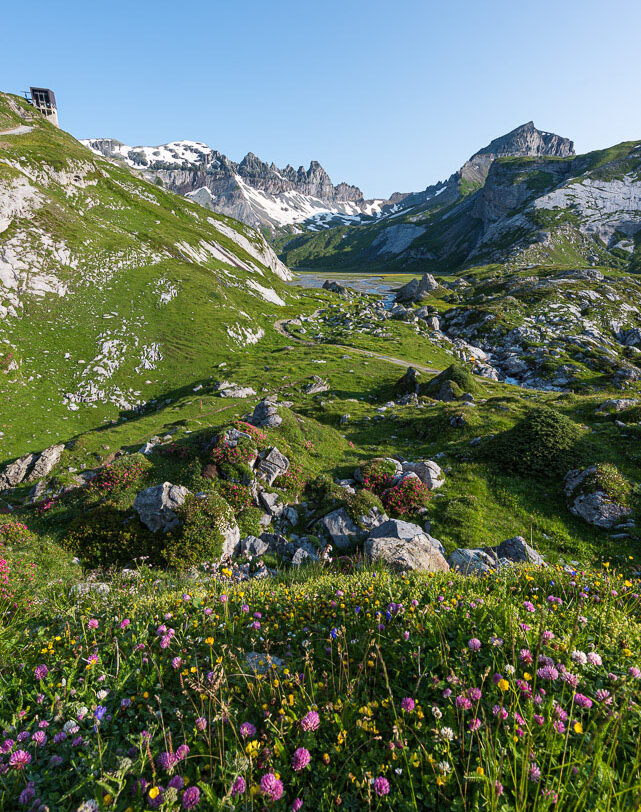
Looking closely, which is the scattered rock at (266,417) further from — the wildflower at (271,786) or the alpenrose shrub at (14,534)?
the wildflower at (271,786)

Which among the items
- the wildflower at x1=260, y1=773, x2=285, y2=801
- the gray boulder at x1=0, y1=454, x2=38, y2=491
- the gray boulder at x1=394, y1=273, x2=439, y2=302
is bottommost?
the gray boulder at x1=0, y1=454, x2=38, y2=491

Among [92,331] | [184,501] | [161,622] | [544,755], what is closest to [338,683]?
[544,755]

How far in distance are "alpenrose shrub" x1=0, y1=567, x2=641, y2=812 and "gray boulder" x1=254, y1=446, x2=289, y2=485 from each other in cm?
1140

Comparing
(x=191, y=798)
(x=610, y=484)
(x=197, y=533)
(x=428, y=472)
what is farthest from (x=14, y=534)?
(x=610, y=484)

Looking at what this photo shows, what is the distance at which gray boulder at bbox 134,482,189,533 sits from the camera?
14.0 metres

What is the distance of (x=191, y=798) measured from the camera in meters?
2.93

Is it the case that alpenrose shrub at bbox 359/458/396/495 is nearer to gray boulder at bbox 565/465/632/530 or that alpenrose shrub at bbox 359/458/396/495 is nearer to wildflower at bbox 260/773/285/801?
gray boulder at bbox 565/465/632/530

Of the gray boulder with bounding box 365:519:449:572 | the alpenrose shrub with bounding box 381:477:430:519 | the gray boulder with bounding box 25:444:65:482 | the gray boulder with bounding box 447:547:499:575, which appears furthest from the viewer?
the gray boulder with bounding box 25:444:65:482

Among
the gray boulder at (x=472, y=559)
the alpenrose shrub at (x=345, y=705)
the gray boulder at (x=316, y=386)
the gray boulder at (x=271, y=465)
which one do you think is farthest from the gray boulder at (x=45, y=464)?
the gray boulder at (x=472, y=559)

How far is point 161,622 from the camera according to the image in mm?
5910

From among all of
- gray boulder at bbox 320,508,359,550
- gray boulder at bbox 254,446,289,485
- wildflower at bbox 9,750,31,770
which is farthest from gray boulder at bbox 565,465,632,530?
wildflower at bbox 9,750,31,770

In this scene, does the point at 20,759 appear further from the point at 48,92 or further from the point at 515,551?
the point at 48,92

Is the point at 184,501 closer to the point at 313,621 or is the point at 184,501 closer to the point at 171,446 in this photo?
the point at 171,446

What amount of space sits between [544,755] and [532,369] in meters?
64.1
